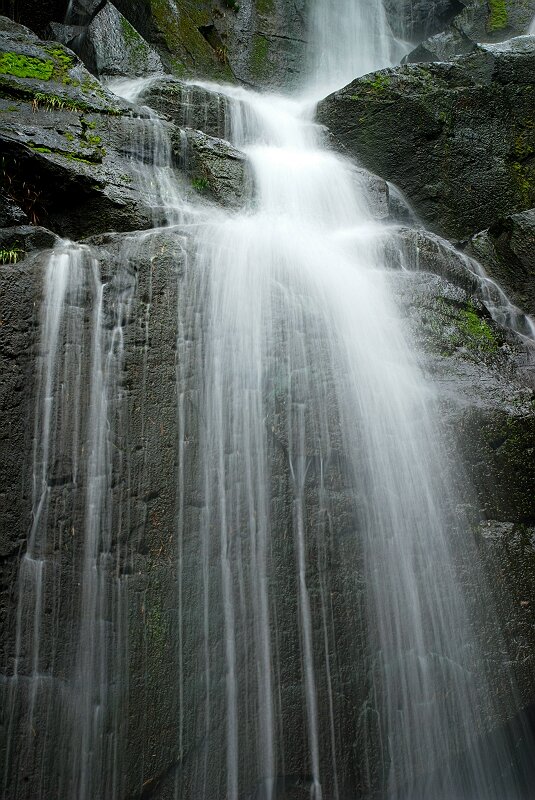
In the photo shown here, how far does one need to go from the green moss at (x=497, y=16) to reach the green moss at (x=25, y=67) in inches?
406

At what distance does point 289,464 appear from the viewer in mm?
3943

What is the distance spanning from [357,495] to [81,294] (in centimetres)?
238

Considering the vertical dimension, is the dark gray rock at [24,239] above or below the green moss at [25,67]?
below

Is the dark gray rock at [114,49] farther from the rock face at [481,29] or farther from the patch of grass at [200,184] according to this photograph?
the rock face at [481,29]

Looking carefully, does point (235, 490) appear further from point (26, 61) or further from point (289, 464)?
point (26, 61)

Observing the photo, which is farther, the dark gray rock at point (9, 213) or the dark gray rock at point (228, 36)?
the dark gray rock at point (228, 36)

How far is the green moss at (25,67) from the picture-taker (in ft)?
23.2

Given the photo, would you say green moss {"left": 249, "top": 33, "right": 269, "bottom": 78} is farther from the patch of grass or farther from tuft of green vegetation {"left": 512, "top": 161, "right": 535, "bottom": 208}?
the patch of grass

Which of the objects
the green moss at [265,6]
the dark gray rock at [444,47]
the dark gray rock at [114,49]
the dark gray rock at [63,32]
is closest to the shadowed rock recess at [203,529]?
the dark gray rock at [114,49]

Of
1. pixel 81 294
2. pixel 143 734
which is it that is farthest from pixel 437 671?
pixel 81 294

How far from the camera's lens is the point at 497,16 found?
13.0 metres

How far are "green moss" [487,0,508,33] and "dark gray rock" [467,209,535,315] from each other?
27.7ft

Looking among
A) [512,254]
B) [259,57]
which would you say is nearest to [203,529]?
[512,254]

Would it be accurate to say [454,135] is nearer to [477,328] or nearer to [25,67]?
[477,328]
